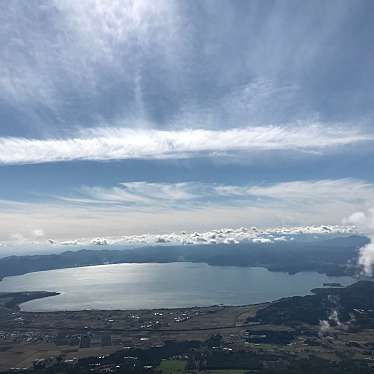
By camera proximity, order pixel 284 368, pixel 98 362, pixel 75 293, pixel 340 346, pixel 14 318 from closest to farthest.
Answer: pixel 284 368 < pixel 98 362 < pixel 340 346 < pixel 14 318 < pixel 75 293

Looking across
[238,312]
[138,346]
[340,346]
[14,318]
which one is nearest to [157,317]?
[238,312]

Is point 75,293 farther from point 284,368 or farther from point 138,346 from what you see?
point 284,368

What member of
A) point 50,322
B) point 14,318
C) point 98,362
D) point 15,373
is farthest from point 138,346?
point 14,318

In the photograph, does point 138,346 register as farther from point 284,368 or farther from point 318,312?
point 318,312

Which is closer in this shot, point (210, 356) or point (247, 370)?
point (247, 370)

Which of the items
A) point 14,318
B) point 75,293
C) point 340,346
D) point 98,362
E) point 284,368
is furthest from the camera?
point 75,293

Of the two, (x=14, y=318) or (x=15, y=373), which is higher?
(x=14, y=318)
